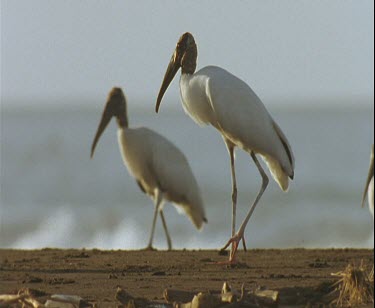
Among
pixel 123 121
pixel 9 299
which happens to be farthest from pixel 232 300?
pixel 123 121

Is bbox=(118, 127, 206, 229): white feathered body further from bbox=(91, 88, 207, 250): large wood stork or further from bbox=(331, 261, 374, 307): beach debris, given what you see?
bbox=(331, 261, 374, 307): beach debris

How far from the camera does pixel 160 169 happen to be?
15742 mm

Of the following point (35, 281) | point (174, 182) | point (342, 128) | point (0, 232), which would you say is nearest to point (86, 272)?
point (35, 281)

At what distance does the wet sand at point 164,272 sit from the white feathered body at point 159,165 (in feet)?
10.3

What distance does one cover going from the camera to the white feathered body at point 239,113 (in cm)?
1138

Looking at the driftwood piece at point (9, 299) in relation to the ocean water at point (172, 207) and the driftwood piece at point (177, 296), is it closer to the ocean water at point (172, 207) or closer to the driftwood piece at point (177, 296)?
the driftwood piece at point (177, 296)

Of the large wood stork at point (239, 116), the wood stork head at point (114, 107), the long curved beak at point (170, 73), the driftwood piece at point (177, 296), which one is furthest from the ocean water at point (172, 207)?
the driftwood piece at point (177, 296)

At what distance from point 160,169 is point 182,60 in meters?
3.57

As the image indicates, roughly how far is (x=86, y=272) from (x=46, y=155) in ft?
95.3

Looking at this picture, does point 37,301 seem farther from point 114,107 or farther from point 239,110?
point 114,107

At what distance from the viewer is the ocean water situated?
67.1ft

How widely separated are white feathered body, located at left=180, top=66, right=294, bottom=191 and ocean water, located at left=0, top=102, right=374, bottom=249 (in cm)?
671

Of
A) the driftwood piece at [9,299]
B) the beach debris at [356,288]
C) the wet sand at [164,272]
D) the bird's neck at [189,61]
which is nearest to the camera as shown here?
the driftwood piece at [9,299]

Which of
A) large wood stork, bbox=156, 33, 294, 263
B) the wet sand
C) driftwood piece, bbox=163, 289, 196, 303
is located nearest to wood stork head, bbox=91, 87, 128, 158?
the wet sand
